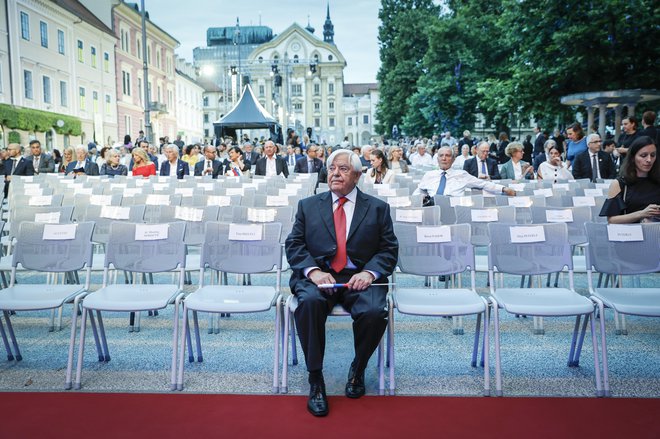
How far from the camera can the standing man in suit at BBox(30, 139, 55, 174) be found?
46.0ft

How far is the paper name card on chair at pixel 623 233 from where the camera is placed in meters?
5.04

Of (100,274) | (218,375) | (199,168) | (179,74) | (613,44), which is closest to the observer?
(218,375)

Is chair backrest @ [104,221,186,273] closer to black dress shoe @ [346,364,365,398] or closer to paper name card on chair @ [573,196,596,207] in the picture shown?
black dress shoe @ [346,364,365,398]

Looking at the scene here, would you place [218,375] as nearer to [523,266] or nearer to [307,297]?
[307,297]

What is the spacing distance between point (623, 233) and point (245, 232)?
3154 mm

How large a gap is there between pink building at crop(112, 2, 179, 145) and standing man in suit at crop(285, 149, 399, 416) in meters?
43.4

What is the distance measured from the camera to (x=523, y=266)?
5098mm

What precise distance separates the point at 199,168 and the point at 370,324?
10.5 meters

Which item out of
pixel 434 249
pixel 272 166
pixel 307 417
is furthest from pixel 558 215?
pixel 272 166

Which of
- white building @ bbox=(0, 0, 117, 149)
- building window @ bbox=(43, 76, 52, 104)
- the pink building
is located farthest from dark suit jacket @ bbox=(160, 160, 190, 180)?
the pink building

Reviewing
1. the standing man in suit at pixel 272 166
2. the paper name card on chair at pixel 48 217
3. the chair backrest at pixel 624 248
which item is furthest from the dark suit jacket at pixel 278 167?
the chair backrest at pixel 624 248

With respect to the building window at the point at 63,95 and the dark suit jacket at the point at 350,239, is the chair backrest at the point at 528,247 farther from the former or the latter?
the building window at the point at 63,95

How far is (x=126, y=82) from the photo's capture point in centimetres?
5006

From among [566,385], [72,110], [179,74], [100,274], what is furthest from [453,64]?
[179,74]
